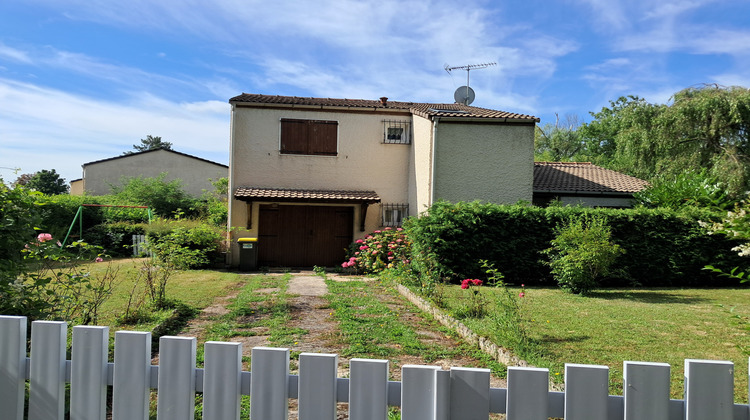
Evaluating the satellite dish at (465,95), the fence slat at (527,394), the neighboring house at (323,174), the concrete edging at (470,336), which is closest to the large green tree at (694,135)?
the satellite dish at (465,95)

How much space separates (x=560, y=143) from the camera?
172 ft

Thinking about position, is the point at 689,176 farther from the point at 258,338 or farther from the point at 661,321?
the point at 258,338

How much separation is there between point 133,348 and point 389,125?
17.4 metres

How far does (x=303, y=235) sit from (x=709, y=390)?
56.7ft

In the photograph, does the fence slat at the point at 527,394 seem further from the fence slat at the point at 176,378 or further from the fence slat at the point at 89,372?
the fence slat at the point at 89,372

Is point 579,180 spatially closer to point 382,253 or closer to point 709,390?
point 382,253

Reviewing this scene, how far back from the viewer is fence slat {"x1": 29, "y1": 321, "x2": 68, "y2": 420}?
2641mm

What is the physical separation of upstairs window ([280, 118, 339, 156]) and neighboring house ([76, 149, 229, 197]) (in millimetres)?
15499

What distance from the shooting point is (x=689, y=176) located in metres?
19.8

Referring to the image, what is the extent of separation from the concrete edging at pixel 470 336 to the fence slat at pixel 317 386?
3295 millimetres

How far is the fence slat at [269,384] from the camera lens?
91.3 inches

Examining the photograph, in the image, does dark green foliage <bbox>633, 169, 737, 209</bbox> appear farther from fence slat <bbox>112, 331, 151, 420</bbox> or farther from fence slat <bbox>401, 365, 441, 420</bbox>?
fence slat <bbox>112, 331, 151, 420</bbox>

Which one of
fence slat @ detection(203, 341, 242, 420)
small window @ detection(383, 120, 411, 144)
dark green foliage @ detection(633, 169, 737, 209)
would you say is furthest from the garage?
fence slat @ detection(203, 341, 242, 420)

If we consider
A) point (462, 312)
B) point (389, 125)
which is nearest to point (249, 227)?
point (389, 125)
